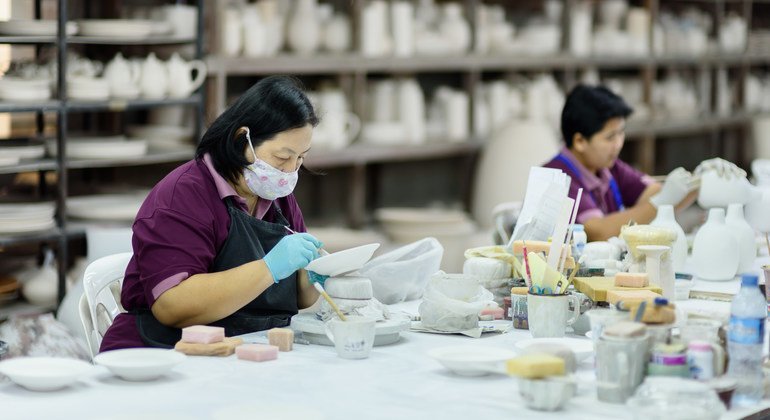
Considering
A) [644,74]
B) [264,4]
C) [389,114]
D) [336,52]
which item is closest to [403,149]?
[389,114]

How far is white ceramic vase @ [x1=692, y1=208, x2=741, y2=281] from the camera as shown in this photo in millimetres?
3506

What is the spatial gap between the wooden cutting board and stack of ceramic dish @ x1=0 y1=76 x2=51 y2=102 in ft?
8.01

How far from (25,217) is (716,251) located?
2.56 m

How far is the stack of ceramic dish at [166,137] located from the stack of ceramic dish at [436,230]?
4.23 feet

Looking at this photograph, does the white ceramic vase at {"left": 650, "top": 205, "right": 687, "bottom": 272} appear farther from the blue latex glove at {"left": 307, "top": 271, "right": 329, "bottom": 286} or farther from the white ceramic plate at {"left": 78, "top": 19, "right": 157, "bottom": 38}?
the white ceramic plate at {"left": 78, "top": 19, "right": 157, "bottom": 38}

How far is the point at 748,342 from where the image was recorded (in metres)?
2.19

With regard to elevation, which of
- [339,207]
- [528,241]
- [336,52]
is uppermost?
[336,52]

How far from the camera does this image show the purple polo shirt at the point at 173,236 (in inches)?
109

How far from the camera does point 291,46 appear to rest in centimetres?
560

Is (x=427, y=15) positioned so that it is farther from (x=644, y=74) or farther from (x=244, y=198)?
(x=244, y=198)

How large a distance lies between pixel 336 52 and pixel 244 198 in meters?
2.88

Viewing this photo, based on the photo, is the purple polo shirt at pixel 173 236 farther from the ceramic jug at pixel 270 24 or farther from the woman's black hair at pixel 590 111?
the ceramic jug at pixel 270 24

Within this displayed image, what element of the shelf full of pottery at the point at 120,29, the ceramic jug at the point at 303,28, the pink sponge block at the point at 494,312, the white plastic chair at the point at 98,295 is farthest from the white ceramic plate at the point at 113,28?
the pink sponge block at the point at 494,312

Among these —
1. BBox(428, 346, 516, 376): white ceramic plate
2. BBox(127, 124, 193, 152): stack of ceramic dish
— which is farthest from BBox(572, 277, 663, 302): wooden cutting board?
BBox(127, 124, 193, 152): stack of ceramic dish
